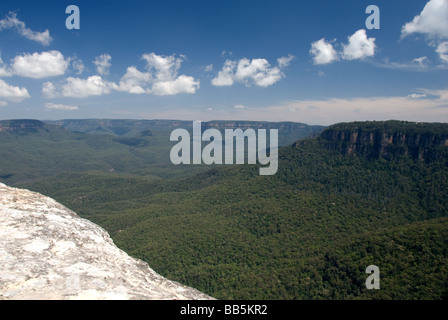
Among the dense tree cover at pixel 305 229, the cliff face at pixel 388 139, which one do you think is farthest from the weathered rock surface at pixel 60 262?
the cliff face at pixel 388 139

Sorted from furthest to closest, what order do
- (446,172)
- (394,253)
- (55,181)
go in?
(55,181) → (446,172) → (394,253)

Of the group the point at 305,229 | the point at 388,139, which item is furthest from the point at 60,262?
the point at 388,139

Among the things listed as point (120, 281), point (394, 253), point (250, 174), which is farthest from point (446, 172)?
point (120, 281)

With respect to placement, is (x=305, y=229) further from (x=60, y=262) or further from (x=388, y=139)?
(x=60, y=262)

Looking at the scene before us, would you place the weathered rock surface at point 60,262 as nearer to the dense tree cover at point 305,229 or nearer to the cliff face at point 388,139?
the dense tree cover at point 305,229
